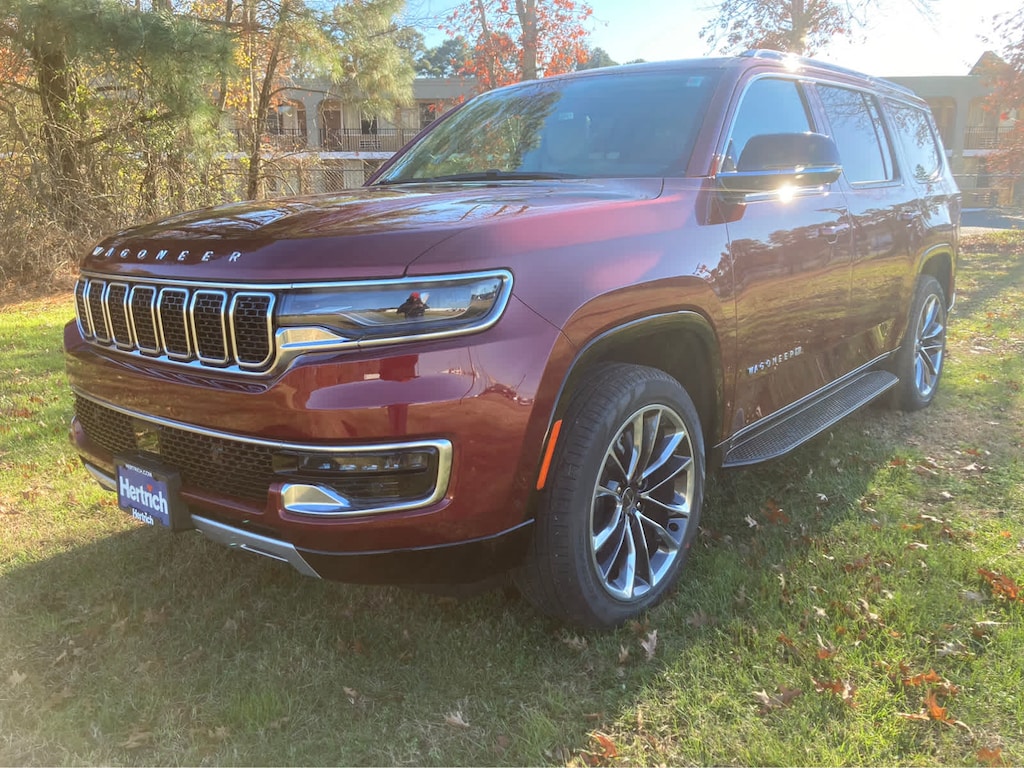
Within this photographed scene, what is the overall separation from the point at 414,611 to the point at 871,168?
3.54 meters

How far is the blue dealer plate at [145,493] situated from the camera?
2.47 meters

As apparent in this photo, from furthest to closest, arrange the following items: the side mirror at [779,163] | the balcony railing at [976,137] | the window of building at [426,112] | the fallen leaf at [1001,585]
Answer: the balcony railing at [976,137], the window of building at [426,112], the side mirror at [779,163], the fallen leaf at [1001,585]

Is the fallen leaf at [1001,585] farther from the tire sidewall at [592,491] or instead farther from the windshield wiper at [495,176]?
the windshield wiper at [495,176]

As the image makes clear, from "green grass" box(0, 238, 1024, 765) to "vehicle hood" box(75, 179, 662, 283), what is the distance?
1337mm

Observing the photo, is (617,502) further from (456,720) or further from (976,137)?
(976,137)

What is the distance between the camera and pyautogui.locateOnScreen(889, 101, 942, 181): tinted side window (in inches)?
200

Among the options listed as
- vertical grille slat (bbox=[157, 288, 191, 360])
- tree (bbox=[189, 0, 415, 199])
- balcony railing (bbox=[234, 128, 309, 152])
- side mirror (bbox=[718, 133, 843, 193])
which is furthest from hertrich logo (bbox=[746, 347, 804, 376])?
balcony railing (bbox=[234, 128, 309, 152])

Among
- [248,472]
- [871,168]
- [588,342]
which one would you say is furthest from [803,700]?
[871,168]

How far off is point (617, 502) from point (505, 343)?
0.87 m

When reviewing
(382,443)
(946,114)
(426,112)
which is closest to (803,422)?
(382,443)

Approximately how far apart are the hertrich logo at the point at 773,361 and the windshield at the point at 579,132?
873mm

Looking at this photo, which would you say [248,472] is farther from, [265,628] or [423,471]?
[265,628]

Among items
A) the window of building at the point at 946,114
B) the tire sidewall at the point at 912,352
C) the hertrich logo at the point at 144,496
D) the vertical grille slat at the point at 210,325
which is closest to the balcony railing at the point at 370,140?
the window of building at the point at 946,114

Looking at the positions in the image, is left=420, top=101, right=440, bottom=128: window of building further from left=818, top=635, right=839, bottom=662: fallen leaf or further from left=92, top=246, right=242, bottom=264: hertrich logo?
left=818, top=635, right=839, bottom=662: fallen leaf
